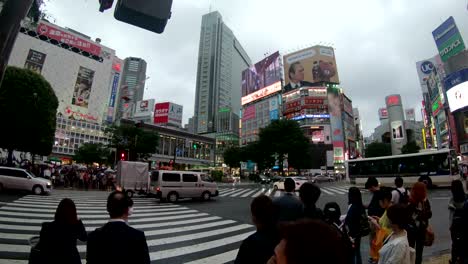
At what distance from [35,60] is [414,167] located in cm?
8488

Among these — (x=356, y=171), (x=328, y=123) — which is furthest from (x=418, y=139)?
(x=356, y=171)

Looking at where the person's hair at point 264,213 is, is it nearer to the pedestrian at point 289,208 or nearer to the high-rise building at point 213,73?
the pedestrian at point 289,208

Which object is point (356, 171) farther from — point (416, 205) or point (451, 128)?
point (451, 128)

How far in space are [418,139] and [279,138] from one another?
10563cm

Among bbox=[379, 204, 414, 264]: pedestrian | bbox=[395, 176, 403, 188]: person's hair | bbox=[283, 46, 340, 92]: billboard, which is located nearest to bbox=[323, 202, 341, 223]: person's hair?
bbox=[379, 204, 414, 264]: pedestrian

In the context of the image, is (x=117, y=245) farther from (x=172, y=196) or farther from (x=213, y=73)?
(x=213, y=73)

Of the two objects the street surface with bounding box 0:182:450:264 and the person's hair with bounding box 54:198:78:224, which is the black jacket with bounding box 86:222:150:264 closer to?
the person's hair with bounding box 54:198:78:224

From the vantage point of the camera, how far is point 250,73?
99188 mm

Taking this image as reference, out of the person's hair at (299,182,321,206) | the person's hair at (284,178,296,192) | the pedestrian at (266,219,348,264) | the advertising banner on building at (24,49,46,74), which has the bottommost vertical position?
the pedestrian at (266,219,348,264)

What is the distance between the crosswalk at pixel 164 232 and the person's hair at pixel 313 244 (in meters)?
5.39

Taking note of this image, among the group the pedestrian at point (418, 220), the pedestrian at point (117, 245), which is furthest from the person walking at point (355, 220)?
the pedestrian at point (117, 245)

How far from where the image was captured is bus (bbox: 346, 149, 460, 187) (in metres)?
23.5

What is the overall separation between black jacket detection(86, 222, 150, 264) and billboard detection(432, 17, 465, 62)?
60.3 meters

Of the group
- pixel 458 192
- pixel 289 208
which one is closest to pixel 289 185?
pixel 289 208
